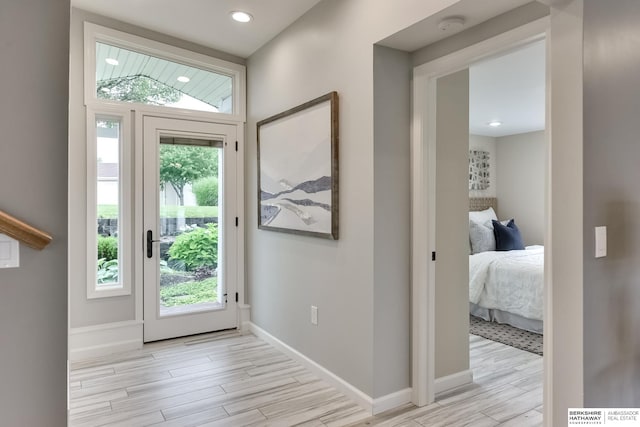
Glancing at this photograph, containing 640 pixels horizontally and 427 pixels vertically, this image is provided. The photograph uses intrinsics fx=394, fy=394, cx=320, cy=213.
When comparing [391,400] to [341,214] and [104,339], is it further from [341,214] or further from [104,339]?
[104,339]

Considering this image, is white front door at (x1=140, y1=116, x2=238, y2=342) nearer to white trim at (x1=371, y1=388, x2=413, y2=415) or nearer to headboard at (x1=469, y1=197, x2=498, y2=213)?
white trim at (x1=371, y1=388, x2=413, y2=415)

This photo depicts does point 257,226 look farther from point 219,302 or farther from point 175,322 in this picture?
point 175,322

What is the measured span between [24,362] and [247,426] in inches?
51.3

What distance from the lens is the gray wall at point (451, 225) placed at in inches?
104

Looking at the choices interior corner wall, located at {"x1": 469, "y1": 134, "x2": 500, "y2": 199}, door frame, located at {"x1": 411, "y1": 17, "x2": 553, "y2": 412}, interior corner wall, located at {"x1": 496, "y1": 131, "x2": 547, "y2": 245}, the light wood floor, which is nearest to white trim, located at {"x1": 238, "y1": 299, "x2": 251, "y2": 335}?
the light wood floor

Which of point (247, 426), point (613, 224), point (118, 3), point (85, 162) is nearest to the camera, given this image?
point (613, 224)

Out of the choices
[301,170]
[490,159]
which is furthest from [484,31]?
[490,159]

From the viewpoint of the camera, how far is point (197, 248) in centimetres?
377

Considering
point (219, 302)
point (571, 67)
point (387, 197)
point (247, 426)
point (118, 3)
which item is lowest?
point (247, 426)

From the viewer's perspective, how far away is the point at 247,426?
2229 millimetres

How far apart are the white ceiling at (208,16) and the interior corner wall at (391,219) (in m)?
0.93

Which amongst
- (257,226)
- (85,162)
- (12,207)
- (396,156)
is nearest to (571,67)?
(396,156)

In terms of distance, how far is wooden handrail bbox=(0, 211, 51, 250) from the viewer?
1.18 m

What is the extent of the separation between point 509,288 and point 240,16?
11.6 ft
